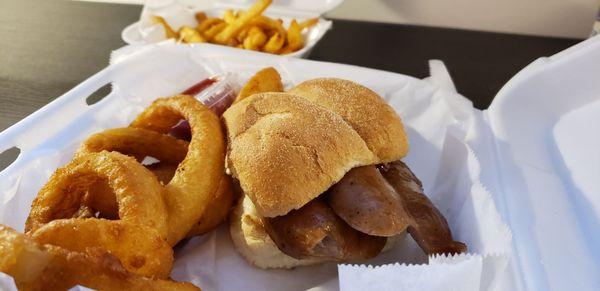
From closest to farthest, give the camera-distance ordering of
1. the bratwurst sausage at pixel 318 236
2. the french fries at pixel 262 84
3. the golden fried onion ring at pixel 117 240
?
the golden fried onion ring at pixel 117 240 → the bratwurst sausage at pixel 318 236 → the french fries at pixel 262 84

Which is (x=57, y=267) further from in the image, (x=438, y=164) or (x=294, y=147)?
(x=438, y=164)

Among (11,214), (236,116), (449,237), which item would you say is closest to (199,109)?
(236,116)

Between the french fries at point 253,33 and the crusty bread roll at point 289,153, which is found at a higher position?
the crusty bread roll at point 289,153

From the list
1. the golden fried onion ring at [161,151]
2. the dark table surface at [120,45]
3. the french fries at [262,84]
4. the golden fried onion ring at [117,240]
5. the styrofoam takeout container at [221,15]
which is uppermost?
the french fries at [262,84]

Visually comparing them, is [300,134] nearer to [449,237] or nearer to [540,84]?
[449,237]

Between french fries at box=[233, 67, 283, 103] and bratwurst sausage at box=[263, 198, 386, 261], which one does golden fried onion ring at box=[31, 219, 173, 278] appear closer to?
bratwurst sausage at box=[263, 198, 386, 261]

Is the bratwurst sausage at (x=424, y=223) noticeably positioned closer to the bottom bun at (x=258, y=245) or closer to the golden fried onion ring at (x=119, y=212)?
the bottom bun at (x=258, y=245)

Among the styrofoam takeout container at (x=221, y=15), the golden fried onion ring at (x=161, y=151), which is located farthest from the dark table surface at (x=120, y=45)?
the golden fried onion ring at (x=161, y=151)

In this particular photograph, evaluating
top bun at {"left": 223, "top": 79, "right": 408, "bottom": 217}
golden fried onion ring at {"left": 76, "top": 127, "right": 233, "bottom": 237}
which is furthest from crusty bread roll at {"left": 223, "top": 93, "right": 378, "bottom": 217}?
golden fried onion ring at {"left": 76, "top": 127, "right": 233, "bottom": 237}
